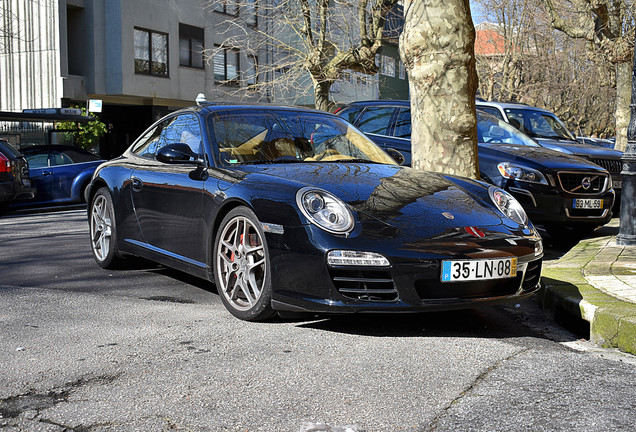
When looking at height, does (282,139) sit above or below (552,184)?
above

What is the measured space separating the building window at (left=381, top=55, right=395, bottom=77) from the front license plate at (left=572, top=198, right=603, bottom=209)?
125 ft

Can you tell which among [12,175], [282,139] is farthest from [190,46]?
[282,139]

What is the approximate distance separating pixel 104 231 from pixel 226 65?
2911cm

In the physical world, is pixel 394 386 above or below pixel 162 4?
below

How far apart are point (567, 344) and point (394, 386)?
5.30ft

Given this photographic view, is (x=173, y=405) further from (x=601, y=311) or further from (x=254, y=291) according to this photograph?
(x=601, y=311)

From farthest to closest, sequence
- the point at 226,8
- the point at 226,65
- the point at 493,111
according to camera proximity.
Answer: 1. the point at 226,65
2. the point at 226,8
3. the point at 493,111

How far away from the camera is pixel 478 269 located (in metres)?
4.44

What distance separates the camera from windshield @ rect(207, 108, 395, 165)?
550 centimetres

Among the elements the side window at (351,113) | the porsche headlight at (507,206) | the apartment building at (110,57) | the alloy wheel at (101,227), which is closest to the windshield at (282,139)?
the porsche headlight at (507,206)

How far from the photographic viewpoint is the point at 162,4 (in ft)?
100

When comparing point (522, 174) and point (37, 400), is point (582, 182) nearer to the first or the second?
point (522, 174)

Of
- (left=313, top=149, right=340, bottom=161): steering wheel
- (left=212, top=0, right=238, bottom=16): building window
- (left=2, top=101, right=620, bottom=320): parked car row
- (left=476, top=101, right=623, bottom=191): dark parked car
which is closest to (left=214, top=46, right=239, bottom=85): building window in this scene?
(left=212, top=0, right=238, bottom=16): building window

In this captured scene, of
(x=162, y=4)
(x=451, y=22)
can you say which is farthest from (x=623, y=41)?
(x=162, y=4)
